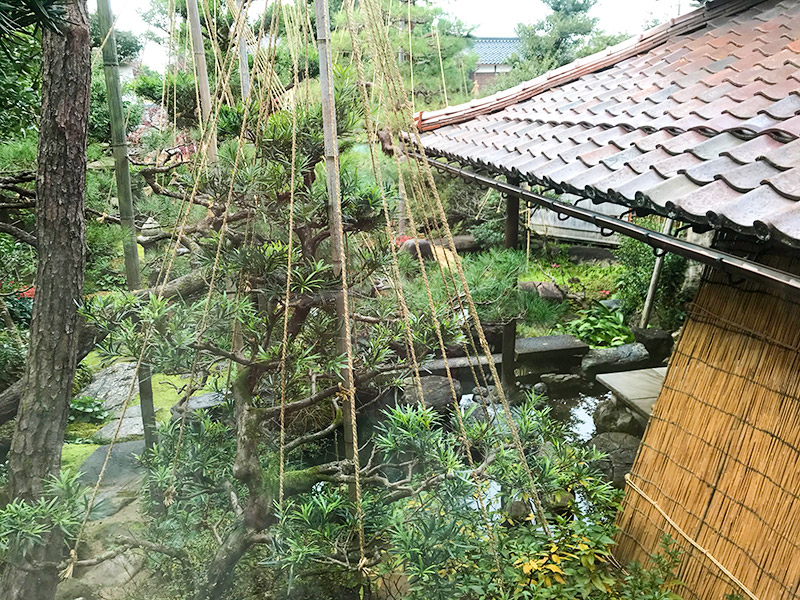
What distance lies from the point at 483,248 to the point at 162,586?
8809mm

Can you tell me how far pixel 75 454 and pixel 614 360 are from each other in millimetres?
5766

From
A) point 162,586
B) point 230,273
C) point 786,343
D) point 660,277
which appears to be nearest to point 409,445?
point 230,273

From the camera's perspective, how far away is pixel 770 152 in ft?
8.06

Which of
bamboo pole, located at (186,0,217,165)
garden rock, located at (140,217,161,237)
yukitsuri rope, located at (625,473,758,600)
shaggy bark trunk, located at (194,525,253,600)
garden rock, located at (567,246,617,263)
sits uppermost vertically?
bamboo pole, located at (186,0,217,165)

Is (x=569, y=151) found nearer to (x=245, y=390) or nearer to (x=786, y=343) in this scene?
(x=786, y=343)

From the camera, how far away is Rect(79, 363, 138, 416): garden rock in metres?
6.41

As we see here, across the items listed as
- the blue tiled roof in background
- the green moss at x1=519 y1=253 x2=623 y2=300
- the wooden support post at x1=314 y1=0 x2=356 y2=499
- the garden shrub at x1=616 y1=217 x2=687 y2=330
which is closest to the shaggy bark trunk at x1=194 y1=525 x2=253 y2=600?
the wooden support post at x1=314 y1=0 x2=356 y2=499

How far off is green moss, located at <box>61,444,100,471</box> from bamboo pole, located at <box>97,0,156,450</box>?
1320mm

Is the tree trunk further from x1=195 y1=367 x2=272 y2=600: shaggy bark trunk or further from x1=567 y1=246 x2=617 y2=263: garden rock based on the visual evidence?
x1=567 y1=246 x2=617 y2=263: garden rock

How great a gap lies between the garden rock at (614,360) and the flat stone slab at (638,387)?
1289mm

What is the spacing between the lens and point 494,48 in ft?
53.6

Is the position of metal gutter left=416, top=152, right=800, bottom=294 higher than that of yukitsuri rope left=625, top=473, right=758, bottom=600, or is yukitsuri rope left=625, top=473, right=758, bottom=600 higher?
metal gutter left=416, top=152, right=800, bottom=294

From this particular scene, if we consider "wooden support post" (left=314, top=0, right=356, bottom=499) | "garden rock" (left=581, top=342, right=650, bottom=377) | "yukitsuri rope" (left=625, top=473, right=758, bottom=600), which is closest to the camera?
"wooden support post" (left=314, top=0, right=356, bottom=499)

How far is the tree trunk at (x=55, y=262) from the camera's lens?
Result: 2861 mm
